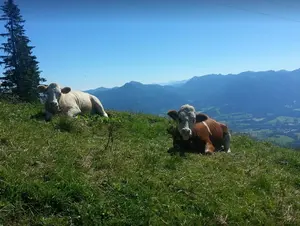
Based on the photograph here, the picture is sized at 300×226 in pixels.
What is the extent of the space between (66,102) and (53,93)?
69 centimetres

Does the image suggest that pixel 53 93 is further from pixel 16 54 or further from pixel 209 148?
pixel 16 54

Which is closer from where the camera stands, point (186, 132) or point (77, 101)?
point (186, 132)

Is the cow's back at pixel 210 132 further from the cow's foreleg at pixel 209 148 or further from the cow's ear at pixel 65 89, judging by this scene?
the cow's ear at pixel 65 89

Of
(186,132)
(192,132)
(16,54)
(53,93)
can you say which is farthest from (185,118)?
(16,54)

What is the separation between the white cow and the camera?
1435 centimetres

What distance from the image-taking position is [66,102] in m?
15.3

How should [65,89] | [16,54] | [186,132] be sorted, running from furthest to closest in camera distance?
[16,54]
[65,89]
[186,132]

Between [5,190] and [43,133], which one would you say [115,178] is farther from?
[43,133]

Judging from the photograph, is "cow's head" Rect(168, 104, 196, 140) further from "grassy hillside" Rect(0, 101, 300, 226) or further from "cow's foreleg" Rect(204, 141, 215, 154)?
"grassy hillside" Rect(0, 101, 300, 226)

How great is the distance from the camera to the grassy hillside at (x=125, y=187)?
18.1 ft

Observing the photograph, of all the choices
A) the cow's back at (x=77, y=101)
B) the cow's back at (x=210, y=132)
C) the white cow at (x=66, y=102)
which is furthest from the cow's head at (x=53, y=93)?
the cow's back at (x=210, y=132)

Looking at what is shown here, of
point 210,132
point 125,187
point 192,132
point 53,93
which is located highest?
point 53,93

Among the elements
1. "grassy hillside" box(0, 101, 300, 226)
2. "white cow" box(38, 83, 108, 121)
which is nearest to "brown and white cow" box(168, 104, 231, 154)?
"grassy hillside" box(0, 101, 300, 226)

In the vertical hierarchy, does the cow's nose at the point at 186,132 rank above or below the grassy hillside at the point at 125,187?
above
